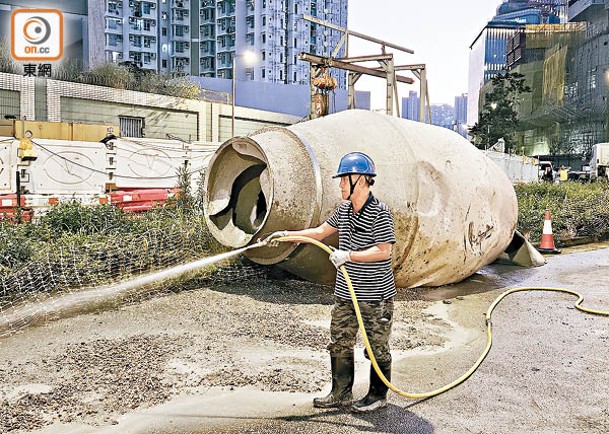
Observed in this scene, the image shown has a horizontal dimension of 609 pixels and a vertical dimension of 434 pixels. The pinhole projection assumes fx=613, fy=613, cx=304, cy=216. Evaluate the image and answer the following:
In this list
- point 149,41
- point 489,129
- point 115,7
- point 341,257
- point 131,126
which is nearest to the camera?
point 341,257

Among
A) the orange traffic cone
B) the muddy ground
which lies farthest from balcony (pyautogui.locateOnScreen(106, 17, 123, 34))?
the muddy ground

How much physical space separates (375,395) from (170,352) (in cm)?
183

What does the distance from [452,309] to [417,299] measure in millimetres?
455

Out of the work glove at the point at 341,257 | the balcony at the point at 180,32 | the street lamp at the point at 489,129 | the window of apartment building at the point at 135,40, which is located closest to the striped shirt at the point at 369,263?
the work glove at the point at 341,257

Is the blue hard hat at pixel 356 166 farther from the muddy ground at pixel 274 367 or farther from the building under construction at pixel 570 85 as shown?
the building under construction at pixel 570 85

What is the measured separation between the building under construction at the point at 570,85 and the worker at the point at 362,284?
5080 cm

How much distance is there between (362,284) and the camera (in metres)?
3.93

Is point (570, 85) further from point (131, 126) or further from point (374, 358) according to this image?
point (374, 358)

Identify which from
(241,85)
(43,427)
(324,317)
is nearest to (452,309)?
(324,317)

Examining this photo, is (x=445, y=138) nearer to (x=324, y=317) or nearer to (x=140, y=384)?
(x=324, y=317)

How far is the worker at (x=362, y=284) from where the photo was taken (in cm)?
392

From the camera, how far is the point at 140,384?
4.25 metres

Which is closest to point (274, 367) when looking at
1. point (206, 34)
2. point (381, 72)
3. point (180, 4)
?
point (381, 72)

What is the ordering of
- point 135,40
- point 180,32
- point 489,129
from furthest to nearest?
point 180,32
point 135,40
point 489,129
